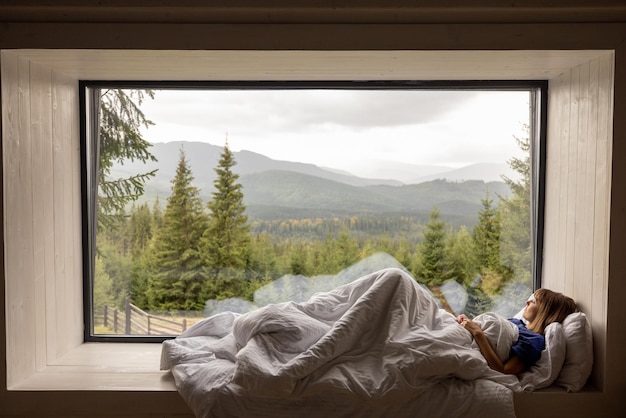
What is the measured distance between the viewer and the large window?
3.01 metres

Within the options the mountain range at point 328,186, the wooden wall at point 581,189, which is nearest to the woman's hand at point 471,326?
the wooden wall at point 581,189

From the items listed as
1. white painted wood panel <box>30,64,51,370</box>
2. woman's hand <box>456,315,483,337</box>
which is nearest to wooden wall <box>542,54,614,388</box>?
woman's hand <box>456,315,483,337</box>

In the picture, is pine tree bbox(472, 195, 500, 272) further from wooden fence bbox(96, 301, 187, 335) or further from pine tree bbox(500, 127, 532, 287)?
wooden fence bbox(96, 301, 187, 335)

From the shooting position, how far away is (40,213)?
256 cm

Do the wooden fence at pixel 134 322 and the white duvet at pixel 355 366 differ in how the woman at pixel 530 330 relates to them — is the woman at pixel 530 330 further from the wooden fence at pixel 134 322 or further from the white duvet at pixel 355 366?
the wooden fence at pixel 134 322

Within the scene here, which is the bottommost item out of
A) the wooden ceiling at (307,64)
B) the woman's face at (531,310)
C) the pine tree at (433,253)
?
the woman's face at (531,310)

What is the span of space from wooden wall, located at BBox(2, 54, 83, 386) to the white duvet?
633mm

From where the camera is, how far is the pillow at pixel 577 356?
2.35 metres

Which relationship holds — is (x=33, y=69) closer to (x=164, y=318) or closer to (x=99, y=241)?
(x=99, y=241)

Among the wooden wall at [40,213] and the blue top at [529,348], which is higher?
the wooden wall at [40,213]

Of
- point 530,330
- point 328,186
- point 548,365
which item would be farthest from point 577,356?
point 328,186

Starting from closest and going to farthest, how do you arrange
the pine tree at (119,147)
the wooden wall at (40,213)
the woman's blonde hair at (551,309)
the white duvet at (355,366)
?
the white duvet at (355,366)
the wooden wall at (40,213)
the woman's blonde hair at (551,309)
the pine tree at (119,147)

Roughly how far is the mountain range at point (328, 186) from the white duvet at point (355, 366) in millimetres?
715
